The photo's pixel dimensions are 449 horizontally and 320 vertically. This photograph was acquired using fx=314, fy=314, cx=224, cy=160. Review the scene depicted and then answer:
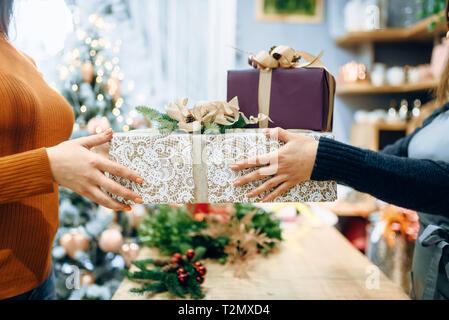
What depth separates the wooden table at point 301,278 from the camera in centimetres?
93

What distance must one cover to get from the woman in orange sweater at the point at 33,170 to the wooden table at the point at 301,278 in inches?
10.5

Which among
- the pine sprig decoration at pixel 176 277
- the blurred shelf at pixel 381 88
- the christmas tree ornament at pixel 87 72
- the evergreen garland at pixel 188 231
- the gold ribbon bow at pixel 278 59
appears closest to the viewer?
the gold ribbon bow at pixel 278 59

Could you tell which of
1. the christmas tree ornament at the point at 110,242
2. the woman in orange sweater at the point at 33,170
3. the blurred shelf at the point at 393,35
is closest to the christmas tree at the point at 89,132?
the christmas tree ornament at the point at 110,242

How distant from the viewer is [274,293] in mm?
935

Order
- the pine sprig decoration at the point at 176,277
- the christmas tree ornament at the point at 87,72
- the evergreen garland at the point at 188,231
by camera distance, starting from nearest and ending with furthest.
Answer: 1. the pine sprig decoration at the point at 176,277
2. the evergreen garland at the point at 188,231
3. the christmas tree ornament at the point at 87,72

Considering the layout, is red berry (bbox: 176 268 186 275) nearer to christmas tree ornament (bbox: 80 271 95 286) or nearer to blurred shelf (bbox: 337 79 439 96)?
christmas tree ornament (bbox: 80 271 95 286)

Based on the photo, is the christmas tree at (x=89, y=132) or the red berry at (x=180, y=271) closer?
the red berry at (x=180, y=271)

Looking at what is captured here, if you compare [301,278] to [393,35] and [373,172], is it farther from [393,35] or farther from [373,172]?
[393,35]

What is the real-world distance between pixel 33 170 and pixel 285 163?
0.49 meters

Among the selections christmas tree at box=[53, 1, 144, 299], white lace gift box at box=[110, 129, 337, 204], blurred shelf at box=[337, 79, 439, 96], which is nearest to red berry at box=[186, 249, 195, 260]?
white lace gift box at box=[110, 129, 337, 204]

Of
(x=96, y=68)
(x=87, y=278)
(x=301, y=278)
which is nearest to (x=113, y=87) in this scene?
(x=96, y=68)

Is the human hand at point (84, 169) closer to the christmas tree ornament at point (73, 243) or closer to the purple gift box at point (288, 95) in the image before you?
the purple gift box at point (288, 95)

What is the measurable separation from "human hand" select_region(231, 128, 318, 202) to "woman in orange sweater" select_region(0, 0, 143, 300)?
9.3 inches

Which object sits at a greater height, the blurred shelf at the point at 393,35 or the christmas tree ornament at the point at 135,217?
the blurred shelf at the point at 393,35
